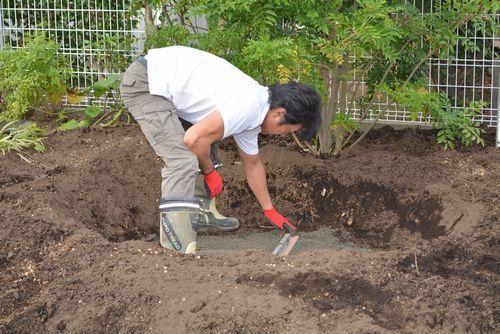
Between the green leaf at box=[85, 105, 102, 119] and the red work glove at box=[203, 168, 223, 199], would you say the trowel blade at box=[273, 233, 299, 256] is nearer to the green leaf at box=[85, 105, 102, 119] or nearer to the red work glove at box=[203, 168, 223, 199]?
the red work glove at box=[203, 168, 223, 199]

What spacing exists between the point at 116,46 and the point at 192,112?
338 cm

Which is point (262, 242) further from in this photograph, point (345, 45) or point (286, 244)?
point (345, 45)

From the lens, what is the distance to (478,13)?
266 inches

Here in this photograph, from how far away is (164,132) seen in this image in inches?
208

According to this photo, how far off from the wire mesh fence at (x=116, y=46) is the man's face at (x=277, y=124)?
7.12 ft

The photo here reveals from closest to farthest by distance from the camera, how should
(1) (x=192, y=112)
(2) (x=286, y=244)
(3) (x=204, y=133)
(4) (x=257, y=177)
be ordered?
(3) (x=204, y=133), (1) (x=192, y=112), (2) (x=286, y=244), (4) (x=257, y=177)

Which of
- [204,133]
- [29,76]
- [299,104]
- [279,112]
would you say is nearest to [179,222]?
[204,133]

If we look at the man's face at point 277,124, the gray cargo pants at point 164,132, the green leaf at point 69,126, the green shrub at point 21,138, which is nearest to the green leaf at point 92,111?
the green leaf at point 69,126

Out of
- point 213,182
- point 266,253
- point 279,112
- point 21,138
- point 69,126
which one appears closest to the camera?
point 266,253

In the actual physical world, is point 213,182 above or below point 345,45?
below

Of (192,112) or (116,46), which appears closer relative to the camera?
(192,112)

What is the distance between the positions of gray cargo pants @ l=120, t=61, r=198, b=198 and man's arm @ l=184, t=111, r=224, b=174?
0.07 meters

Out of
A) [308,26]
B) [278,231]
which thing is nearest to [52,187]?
[278,231]

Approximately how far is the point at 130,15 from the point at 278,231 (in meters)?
2.99
